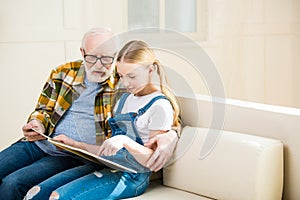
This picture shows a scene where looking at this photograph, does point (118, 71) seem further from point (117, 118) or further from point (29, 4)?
point (29, 4)

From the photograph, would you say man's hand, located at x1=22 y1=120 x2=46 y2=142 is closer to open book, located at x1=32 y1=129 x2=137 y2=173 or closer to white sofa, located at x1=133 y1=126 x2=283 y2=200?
open book, located at x1=32 y1=129 x2=137 y2=173

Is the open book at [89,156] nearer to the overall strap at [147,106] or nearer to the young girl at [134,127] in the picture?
the young girl at [134,127]

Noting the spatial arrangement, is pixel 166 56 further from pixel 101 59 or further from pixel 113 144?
pixel 113 144

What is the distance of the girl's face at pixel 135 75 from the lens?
2.14 meters

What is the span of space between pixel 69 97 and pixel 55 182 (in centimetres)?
39

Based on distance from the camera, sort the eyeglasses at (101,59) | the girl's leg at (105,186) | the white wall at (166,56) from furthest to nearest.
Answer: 1. the white wall at (166,56)
2. the eyeglasses at (101,59)
3. the girl's leg at (105,186)

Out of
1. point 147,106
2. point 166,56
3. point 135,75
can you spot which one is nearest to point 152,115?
point 147,106

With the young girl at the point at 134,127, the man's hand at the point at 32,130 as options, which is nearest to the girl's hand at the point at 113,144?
the young girl at the point at 134,127

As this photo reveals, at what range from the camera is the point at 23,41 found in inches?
133

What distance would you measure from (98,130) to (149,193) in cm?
32

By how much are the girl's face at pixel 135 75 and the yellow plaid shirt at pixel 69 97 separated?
0.37 feet

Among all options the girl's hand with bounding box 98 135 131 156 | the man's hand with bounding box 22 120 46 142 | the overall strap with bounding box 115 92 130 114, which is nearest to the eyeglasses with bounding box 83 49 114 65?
the overall strap with bounding box 115 92 130 114

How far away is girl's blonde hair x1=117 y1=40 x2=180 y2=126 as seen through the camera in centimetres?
215

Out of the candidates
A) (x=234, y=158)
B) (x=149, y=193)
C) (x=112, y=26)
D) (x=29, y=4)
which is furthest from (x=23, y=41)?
(x=234, y=158)
